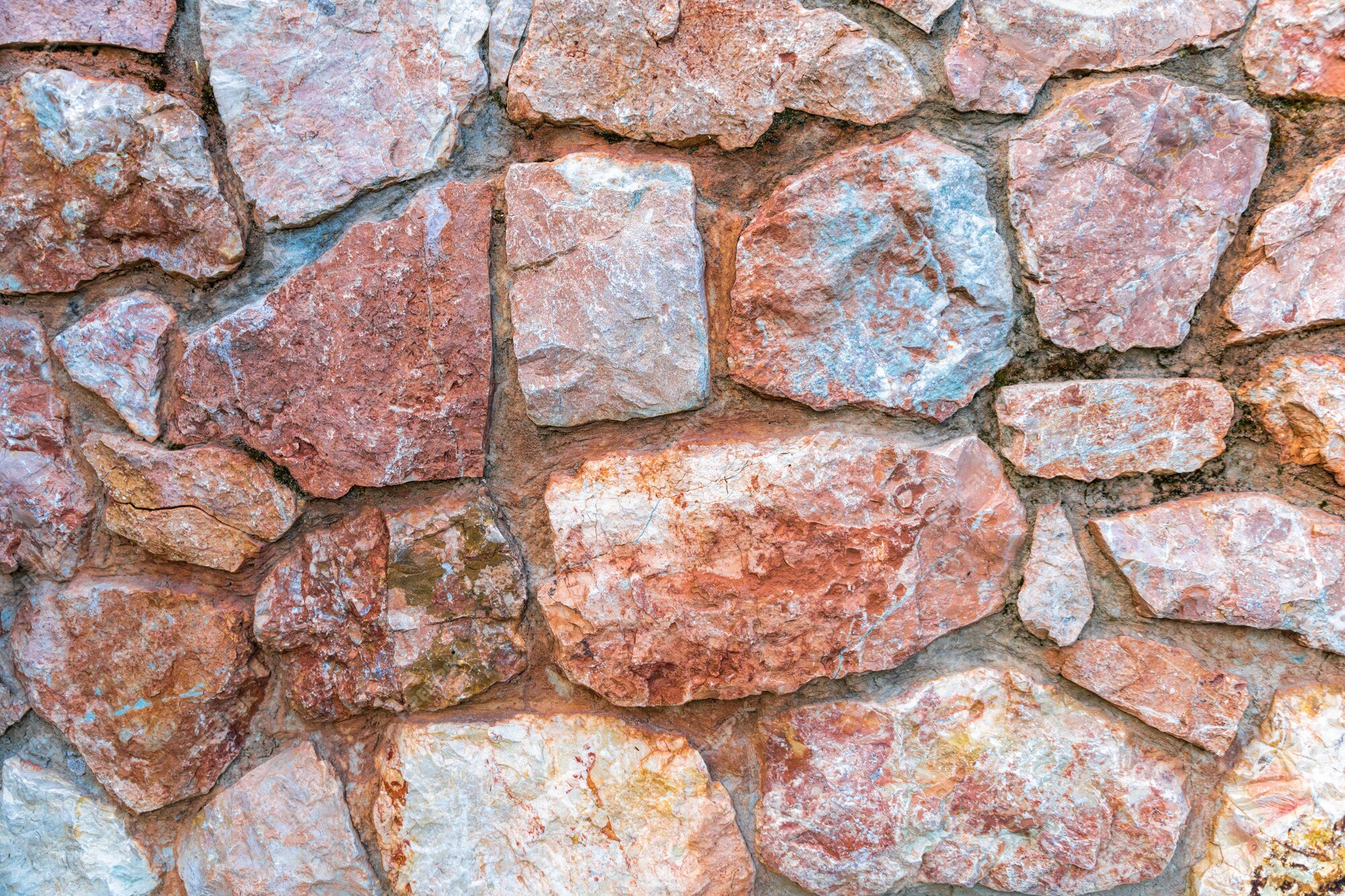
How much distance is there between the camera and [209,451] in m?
0.94

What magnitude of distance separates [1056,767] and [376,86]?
3.52 ft

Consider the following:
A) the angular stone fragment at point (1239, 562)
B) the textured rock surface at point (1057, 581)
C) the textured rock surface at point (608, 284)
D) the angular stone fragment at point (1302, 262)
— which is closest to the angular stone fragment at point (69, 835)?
the textured rock surface at point (608, 284)

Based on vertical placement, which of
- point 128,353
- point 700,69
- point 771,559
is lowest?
point 771,559

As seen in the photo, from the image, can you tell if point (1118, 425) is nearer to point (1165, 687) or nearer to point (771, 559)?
point (1165, 687)

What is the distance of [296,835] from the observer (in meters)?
1.00

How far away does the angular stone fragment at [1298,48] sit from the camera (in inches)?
31.6

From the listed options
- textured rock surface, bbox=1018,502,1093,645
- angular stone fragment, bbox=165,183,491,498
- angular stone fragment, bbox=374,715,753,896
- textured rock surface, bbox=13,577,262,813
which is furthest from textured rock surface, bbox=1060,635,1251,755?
textured rock surface, bbox=13,577,262,813

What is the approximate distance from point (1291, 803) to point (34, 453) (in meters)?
1.48

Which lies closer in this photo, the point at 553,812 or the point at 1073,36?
the point at 1073,36

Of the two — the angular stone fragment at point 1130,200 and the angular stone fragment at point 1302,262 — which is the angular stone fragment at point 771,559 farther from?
the angular stone fragment at point 1302,262

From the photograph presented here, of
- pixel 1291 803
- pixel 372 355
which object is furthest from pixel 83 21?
pixel 1291 803

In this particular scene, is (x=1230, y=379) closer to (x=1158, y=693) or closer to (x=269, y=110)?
(x=1158, y=693)

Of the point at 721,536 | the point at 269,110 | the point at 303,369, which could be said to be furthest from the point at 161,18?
the point at 721,536

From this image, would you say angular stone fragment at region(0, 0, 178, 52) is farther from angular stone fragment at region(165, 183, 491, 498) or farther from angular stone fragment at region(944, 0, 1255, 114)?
angular stone fragment at region(944, 0, 1255, 114)
